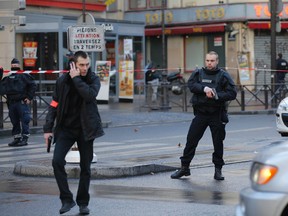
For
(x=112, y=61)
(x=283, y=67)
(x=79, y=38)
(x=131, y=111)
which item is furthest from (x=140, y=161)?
(x=283, y=67)

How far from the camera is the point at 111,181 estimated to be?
12.4 meters

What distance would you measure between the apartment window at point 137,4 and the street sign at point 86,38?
3169 centimetres

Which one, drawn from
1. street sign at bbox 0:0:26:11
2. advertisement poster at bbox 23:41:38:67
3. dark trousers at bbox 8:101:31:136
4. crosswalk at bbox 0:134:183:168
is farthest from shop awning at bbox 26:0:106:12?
dark trousers at bbox 8:101:31:136

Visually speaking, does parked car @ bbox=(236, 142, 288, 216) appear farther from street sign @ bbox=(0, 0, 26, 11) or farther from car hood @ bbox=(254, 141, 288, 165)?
street sign @ bbox=(0, 0, 26, 11)

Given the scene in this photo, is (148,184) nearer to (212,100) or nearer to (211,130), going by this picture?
(211,130)

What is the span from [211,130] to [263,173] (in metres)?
5.74

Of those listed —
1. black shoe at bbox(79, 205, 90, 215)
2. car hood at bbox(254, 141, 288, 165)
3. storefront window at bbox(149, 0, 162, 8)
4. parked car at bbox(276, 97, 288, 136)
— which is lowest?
black shoe at bbox(79, 205, 90, 215)

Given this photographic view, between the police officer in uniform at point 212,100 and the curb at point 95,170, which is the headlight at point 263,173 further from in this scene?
the curb at point 95,170

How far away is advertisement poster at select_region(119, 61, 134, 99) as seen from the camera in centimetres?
3307

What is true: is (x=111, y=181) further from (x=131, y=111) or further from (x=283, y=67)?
(x=283, y=67)

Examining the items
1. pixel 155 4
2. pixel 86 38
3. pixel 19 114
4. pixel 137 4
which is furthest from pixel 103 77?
pixel 137 4

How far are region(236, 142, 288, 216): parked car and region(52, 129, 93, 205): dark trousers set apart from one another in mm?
3071

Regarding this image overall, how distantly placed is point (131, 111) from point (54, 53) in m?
5.35

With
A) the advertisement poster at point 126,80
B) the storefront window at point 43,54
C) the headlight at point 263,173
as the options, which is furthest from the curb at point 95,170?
the advertisement poster at point 126,80
